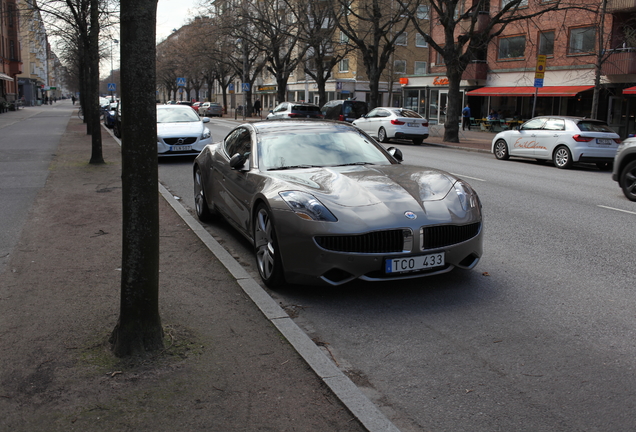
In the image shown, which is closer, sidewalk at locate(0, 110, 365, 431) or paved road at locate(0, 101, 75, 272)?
sidewalk at locate(0, 110, 365, 431)

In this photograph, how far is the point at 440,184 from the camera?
5648 mm

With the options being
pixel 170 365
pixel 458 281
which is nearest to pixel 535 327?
pixel 458 281

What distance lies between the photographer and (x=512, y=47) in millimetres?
38938

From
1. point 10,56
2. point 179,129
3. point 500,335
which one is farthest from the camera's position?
point 10,56

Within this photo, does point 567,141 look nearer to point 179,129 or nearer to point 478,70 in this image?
point 179,129


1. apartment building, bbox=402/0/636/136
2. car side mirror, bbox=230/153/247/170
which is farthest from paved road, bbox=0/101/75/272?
apartment building, bbox=402/0/636/136

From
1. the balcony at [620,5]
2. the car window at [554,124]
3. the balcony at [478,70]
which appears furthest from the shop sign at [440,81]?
the car window at [554,124]

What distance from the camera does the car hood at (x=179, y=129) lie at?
16484 millimetres

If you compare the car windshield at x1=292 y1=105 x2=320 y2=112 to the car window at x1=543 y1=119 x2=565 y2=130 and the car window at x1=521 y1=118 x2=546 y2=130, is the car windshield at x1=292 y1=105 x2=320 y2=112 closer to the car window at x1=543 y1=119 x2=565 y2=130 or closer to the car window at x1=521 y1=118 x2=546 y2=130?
the car window at x1=521 y1=118 x2=546 y2=130

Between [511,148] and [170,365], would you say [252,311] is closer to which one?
[170,365]

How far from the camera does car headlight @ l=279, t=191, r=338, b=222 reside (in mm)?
4906

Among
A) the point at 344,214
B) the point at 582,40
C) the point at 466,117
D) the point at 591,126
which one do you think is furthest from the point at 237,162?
the point at 466,117

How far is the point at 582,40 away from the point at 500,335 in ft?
112

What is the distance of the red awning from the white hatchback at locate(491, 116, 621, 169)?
51.2ft
